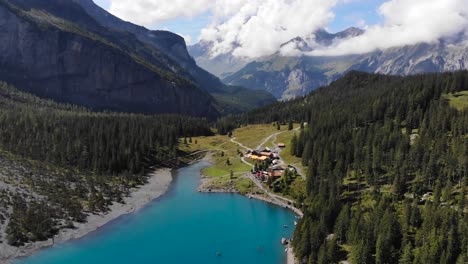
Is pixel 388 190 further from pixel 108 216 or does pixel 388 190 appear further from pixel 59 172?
pixel 59 172

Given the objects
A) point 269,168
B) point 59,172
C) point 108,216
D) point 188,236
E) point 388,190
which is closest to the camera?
point 188,236

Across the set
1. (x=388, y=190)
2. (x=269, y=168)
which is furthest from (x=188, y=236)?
(x=269, y=168)

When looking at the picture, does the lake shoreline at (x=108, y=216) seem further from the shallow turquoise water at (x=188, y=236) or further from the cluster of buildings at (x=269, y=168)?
the cluster of buildings at (x=269, y=168)

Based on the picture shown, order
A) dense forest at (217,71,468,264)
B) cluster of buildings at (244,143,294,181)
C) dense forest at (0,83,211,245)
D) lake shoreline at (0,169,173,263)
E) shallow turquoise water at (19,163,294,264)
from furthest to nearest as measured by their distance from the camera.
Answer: cluster of buildings at (244,143,294,181), dense forest at (0,83,211,245), shallow turquoise water at (19,163,294,264), lake shoreline at (0,169,173,263), dense forest at (217,71,468,264)

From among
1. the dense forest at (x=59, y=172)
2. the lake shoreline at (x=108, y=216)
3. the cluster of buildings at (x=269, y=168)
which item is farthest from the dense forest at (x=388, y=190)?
the dense forest at (x=59, y=172)

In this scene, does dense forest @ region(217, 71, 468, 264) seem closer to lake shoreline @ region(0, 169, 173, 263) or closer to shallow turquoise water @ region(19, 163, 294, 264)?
shallow turquoise water @ region(19, 163, 294, 264)

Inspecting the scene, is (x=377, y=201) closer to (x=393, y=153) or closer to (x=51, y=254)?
(x=393, y=153)

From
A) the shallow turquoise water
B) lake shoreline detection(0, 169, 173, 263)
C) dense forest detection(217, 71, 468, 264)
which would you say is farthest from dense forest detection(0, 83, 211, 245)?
dense forest detection(217, 71, 468, 264)
